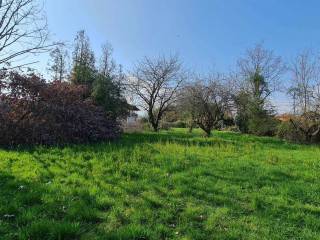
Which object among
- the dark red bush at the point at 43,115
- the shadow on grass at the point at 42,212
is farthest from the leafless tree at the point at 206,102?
the shadow on grass at the point at 42,212

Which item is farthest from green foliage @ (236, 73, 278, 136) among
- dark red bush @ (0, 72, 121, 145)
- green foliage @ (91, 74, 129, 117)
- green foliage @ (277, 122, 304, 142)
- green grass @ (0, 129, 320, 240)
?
green grass @ (0, 129, 320, 240)

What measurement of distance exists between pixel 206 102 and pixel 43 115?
13741 mm

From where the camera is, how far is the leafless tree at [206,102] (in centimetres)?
2700

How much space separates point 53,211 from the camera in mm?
6004

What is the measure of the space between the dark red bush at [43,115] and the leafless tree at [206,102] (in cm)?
1010

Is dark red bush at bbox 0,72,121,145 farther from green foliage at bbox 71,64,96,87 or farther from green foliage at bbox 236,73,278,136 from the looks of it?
green foliage at bbox 236,73,278,136

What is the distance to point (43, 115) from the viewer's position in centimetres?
1627

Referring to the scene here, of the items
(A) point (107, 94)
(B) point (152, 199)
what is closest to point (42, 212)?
(B) point (152, 199)

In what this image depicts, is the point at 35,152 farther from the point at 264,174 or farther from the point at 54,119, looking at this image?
the point at 264,174

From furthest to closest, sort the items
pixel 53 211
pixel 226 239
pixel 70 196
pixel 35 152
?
pixel 35 152, pixel 70 196, pixel 53 211, pixel 226 239

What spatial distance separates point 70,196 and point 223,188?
10.6ft

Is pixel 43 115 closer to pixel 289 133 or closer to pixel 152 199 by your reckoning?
pixel 152 199

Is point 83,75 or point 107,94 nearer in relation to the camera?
point 107,94

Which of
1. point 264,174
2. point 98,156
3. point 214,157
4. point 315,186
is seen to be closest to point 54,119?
point 98,156
